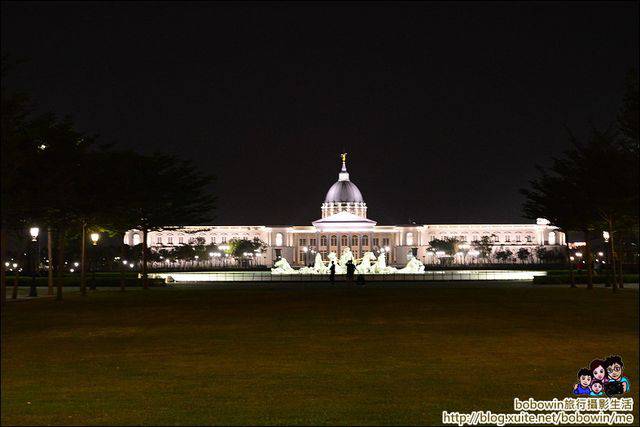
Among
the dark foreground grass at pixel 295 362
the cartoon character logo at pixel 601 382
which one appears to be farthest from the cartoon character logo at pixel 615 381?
the dark foreground grass at pixel 295 362

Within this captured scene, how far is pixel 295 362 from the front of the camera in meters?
18.1

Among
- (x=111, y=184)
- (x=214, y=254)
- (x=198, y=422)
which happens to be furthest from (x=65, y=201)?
(x=214, y=254)

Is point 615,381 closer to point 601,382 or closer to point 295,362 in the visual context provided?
point 601,382

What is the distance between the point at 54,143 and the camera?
147 feet

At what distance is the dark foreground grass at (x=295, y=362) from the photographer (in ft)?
43.6

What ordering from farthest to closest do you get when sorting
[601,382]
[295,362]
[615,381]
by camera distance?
1. [295,362]
2. [615,381]
3. [601,382]

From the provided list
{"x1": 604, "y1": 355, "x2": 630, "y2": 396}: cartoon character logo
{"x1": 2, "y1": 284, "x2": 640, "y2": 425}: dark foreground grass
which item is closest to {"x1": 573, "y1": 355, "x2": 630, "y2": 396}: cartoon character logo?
{"x1": 604, "y1": 355, "x2": 630, "y2": 396}: cartoon character logo

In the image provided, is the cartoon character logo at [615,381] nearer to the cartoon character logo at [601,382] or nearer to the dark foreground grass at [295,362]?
the cartoon character logo at [601,382]

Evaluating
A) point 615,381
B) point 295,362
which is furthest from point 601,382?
point 295,362

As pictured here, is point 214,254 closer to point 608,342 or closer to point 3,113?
point 3,113

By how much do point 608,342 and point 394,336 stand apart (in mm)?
5182

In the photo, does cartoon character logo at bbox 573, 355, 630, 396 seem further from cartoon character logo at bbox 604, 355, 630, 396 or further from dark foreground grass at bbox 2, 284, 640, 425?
dark foreground grass at bbox 2, 284, 640, 425

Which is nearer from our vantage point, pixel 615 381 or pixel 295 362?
pixel 615 381

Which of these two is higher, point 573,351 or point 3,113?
point 3,113
